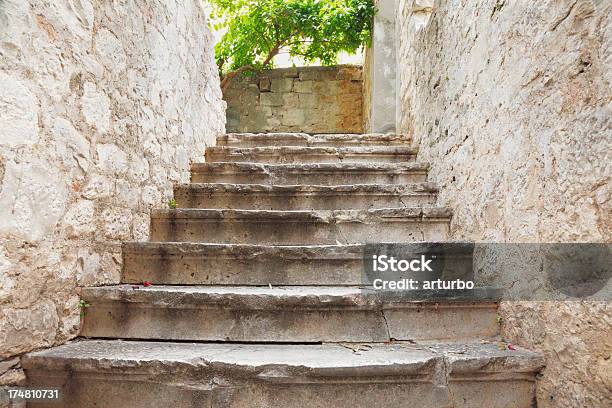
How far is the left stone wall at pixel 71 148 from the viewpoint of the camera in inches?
46.1

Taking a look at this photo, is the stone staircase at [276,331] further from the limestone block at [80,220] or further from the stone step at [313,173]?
the stone step at [313,173]

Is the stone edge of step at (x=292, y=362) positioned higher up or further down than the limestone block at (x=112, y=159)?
further down

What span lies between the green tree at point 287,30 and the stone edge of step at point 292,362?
5508 mm

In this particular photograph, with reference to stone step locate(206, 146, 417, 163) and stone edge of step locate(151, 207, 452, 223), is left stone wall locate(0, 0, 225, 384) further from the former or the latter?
stone step locate(206, 146, 417, 163)

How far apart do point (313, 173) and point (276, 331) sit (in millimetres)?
1403

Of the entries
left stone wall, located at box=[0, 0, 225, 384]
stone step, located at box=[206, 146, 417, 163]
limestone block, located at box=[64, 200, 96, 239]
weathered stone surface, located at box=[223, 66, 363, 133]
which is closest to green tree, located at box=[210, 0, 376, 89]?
weathered stone surface, located at box=[223, 66, 363, 133]

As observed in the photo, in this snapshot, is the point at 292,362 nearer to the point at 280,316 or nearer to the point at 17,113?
the point at 280,316

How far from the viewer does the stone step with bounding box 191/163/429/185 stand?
8.71ft

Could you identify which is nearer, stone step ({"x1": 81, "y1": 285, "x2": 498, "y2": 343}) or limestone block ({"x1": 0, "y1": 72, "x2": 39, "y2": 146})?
limestone block ({"x1": 0, "y1": 72, "x2": 39, "y2": 146})

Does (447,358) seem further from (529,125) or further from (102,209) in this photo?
(102,209)

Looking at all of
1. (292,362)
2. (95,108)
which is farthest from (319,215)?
(95,108)

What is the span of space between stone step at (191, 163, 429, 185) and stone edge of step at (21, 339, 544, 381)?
149 centimetres

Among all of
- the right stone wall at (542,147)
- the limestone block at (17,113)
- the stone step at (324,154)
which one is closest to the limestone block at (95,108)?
the limestone block at (17,113)

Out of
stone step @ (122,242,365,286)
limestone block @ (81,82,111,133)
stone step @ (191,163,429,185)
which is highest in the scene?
limestone block @ (81,82,111,133)
